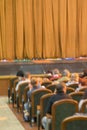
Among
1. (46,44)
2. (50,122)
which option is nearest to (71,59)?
(46,44)

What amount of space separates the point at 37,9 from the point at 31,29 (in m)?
0.98

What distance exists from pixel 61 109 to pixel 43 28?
11.4 metres

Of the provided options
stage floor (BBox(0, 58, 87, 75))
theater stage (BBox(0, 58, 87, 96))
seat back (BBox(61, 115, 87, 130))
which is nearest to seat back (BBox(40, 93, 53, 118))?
seat back (BBox(61, 115, 87, 130))

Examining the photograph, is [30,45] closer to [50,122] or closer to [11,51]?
[11,51]

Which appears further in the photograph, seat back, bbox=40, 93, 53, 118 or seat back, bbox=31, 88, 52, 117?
seat back, bbox=31, 88, 52, 117

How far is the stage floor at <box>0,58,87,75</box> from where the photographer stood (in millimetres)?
16078

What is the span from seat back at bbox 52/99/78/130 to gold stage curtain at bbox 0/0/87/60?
10.8 m

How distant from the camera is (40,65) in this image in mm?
16469

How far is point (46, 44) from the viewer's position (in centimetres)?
1808

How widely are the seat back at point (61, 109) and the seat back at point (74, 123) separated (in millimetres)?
1365

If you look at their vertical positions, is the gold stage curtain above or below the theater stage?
above

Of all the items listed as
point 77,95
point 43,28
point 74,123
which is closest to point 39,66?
point 43,28

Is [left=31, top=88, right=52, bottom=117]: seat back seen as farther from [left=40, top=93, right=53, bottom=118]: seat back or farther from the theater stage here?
the theater stage

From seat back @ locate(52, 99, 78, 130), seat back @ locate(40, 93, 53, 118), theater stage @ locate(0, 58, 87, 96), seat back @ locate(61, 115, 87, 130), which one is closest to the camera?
seat back @ locate(61, 115, 87, 130)
